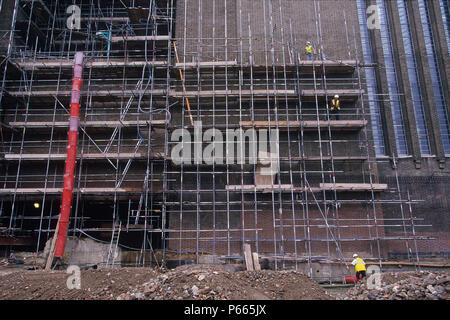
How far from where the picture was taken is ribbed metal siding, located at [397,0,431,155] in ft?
58.7

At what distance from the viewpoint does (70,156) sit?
14.8 meters

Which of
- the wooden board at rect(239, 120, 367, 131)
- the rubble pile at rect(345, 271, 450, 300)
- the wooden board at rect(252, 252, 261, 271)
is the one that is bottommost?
the rubble pile at rect(345, 271, 450, 300)

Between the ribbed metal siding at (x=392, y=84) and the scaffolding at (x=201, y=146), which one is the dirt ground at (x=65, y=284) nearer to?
the scaffolding at (x=201, y=146)

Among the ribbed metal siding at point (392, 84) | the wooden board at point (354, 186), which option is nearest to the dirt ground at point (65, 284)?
the wooden board at point (354, 186)

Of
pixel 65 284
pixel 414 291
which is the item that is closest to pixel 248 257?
pixel 65 284

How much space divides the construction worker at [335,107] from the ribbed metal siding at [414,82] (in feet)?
15.7

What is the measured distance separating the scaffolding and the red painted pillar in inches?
17.6

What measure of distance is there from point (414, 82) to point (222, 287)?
16.2 m

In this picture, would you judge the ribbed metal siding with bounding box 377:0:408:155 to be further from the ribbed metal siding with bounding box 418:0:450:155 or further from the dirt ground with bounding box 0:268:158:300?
the dirt ground with bounding box 0:268:158:300

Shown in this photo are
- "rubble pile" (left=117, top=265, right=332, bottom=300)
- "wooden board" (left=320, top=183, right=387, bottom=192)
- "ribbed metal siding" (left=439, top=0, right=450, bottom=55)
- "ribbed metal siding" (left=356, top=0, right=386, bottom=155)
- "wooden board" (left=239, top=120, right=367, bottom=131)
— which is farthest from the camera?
"ribbed metal siding" (left=439, top=0, right=450, bottom=55)

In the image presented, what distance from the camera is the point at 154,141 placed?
16328 mm

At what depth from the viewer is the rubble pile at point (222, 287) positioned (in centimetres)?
807

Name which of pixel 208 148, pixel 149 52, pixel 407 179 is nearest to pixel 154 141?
pixel 208 148

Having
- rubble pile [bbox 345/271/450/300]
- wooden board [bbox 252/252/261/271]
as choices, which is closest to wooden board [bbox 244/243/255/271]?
A: wooden board [bbox 252/252/261/271]
